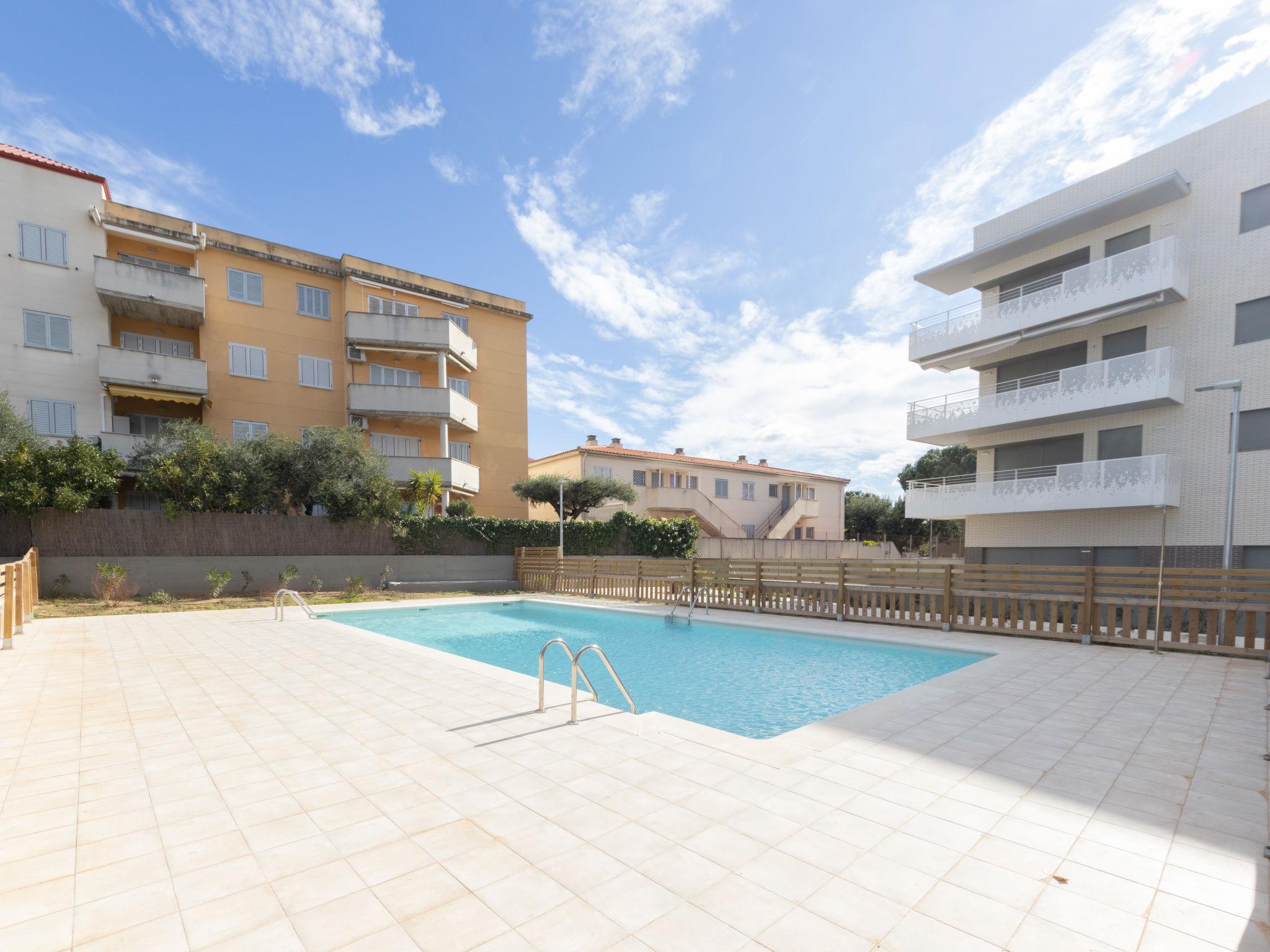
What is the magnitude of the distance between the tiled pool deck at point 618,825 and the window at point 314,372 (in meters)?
20.8

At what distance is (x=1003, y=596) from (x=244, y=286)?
28940mm

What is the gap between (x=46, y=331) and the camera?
19.8m

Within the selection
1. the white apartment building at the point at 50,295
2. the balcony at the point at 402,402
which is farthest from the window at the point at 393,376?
the white apartment building at the point at 50,295

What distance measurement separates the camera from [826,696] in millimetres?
8078

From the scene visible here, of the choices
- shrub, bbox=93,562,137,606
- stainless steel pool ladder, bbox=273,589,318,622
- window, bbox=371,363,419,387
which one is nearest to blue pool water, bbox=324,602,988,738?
stainless steel pool ladder, bbox=273,589,318,622

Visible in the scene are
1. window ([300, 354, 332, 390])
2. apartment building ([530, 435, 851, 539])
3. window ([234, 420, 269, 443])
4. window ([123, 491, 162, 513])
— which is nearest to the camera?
window ([123, 491, 162, 513])

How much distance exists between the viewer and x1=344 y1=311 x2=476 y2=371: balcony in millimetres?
24812

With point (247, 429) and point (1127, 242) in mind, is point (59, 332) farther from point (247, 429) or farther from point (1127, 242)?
point (1127, 242)

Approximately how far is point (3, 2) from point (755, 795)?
878 inches

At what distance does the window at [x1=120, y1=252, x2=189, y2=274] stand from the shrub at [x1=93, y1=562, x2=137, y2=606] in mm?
11623

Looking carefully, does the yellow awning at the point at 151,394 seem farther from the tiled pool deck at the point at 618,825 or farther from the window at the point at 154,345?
the tiled pool deck at the point at 618,825

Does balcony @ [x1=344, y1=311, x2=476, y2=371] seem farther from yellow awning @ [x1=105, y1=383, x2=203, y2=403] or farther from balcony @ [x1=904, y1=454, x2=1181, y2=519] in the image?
balcony @ [x1=904, y1=454, x2=1181, y2=519]

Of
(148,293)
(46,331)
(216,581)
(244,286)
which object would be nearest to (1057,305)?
(216,581)

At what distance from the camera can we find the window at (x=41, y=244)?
19.6 m
